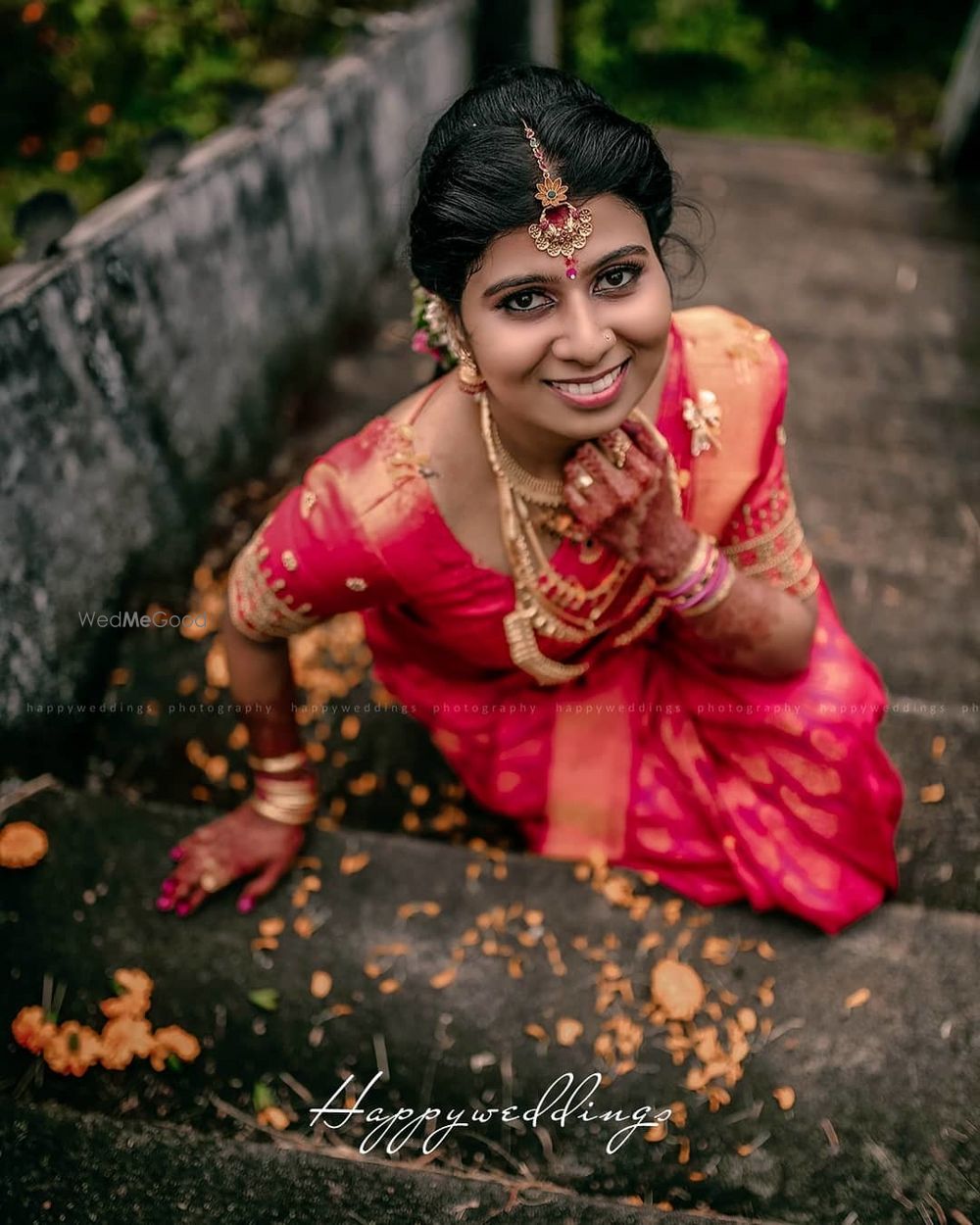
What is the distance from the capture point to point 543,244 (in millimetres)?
1506

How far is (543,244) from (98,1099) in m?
1.74

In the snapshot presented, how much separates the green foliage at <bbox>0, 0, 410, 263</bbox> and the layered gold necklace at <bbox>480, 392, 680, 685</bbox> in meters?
3.33

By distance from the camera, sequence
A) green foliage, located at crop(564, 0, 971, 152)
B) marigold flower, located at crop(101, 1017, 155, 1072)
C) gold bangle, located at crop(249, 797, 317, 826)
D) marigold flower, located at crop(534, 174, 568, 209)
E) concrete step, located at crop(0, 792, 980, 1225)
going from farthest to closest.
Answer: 1. green foliage, located at crop(564, 0, 971, 152)
2. gold bangle, located at crop(249, 797, 317, 826)
3. marigold flower, located at crop(101, 1017, 155, 1072)
4. concrete step, located at crop(0, 792, 980, 1225)
5. marigold flower, located at crop(534, 174, 568, 209)

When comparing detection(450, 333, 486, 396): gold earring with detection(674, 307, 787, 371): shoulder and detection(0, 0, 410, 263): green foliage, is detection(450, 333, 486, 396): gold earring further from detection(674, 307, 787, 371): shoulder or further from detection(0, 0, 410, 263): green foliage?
detection(0, 0, 410, 263): green foliage

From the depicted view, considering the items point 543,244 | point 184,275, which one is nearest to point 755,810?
point 543,244

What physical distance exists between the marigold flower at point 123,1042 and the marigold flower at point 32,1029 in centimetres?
10

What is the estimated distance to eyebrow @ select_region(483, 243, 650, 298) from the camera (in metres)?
1.53

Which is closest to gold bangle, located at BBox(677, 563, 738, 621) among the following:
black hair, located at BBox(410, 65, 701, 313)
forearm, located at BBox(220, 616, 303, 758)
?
black hair, located at BBox(410, 65, 701, 313)

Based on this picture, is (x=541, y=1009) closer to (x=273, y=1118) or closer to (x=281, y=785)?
(x=273, y=1118)

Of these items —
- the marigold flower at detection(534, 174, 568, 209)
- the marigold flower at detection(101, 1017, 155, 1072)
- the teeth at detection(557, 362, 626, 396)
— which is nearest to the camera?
the marigold flower at detection(534, 174, 568, 209)

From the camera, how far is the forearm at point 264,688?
7.04 ft

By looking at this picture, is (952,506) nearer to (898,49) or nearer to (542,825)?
(542,825)

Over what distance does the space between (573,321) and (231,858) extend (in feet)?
4.53

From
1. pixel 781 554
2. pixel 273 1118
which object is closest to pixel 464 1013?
pixel 273 1118
